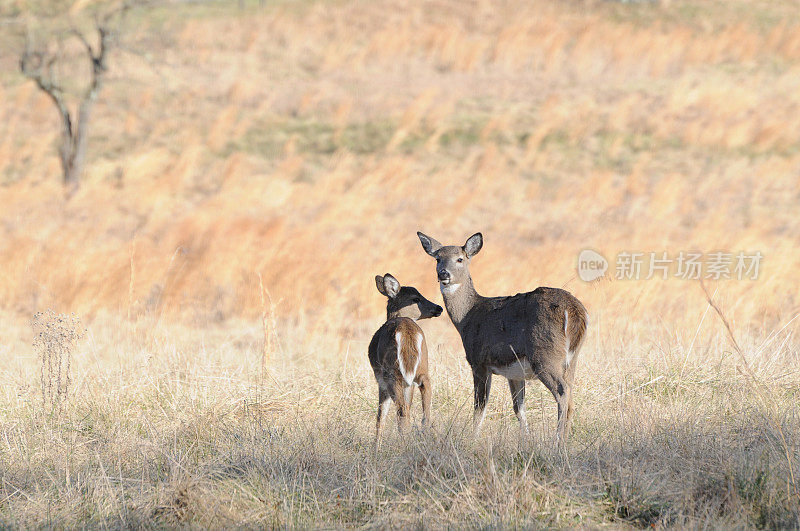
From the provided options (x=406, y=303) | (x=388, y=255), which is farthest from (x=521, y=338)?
(x=388, y=255)

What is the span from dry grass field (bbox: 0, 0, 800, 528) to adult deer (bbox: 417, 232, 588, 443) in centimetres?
36

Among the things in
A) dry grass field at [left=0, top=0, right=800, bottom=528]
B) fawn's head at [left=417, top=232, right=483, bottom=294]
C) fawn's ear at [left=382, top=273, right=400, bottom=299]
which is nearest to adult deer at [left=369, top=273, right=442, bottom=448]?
dry grass field at [left=0, top=0, right=800, bottom=528]

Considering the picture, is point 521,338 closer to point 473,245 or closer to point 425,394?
point 425,394

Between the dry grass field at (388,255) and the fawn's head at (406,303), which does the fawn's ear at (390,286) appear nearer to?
the fawn's head at (406,303)

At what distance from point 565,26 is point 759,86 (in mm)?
9292

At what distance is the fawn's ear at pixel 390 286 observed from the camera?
6598 mm

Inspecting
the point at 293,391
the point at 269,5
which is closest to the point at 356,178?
the point at 293,391

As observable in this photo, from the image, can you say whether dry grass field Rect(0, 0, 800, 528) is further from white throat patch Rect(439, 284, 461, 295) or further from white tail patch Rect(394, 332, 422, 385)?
white throat patch Rect(439, 284, 461, 295)

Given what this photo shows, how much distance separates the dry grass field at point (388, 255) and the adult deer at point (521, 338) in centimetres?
36

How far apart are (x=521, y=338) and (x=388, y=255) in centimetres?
777

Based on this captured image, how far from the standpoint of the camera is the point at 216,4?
1559 inches

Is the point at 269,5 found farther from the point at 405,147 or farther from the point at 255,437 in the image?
the point at 255,437

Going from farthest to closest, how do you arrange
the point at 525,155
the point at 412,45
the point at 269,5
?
the point at 269,5
the point at 412,45
the point at 525,155

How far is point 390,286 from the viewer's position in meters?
6.64
